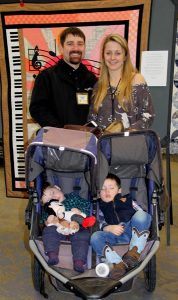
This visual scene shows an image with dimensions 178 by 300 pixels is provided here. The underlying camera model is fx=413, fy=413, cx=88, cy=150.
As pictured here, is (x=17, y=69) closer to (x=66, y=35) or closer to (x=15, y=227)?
(x=66, y=35)

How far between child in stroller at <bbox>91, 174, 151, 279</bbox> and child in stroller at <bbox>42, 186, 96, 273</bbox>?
8 centimetres

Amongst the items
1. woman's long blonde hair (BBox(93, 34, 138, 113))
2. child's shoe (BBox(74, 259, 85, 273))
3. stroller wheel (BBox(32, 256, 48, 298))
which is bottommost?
stroller wheel (BBox(32, 256, 48, 298))

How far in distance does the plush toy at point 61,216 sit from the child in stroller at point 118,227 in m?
0.11

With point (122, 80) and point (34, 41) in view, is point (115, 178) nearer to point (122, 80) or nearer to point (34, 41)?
point (122, 80)

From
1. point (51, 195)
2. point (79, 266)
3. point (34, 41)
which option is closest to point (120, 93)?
point (51, 195)

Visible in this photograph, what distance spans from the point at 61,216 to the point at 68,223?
2.4 inches

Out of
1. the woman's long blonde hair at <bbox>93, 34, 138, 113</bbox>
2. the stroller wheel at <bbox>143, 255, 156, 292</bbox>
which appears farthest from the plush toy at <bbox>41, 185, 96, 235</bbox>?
the woman's long blonde hair at <bbox>93, 34, 138, 113</bbox>

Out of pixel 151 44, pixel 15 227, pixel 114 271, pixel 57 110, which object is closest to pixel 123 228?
pixel 114 271

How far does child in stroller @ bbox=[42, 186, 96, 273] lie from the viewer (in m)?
2.25

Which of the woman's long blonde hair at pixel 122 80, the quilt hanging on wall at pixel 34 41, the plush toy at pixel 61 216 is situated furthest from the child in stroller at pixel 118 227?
the quilt hanging on wall at pixel 34 41

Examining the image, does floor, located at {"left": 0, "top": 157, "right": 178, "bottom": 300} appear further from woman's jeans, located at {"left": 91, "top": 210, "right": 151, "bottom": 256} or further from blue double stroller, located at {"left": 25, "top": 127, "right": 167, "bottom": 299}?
woman's jeans, located at {"left": 91, "top": 210, "right": 151, "bottom": 256}

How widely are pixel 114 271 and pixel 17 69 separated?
232 centimetres

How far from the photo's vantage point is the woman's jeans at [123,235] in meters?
2.31

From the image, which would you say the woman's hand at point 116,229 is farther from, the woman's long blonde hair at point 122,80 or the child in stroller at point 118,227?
the woman's long blonde hair at point 122,80
